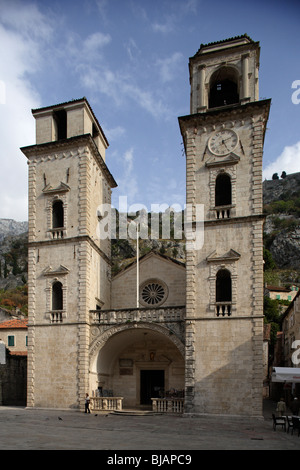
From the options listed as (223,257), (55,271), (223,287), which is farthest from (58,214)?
(223,287)

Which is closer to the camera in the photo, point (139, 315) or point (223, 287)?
point (223, 287)

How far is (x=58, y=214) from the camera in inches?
1034

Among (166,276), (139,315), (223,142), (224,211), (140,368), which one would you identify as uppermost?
(223,142)

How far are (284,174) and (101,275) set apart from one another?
149479mm

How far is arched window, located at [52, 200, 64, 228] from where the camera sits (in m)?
25.9

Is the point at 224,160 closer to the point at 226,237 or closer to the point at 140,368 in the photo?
the point at 226,237

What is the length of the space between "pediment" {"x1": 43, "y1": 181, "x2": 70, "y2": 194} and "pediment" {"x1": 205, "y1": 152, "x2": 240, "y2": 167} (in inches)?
323

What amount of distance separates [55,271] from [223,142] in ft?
38.1

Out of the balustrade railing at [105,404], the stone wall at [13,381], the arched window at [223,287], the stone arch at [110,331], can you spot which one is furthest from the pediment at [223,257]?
the stone wall at [13,381]

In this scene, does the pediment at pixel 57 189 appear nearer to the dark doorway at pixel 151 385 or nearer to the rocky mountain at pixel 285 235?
Result: the dark doorway at pixel 151 385
